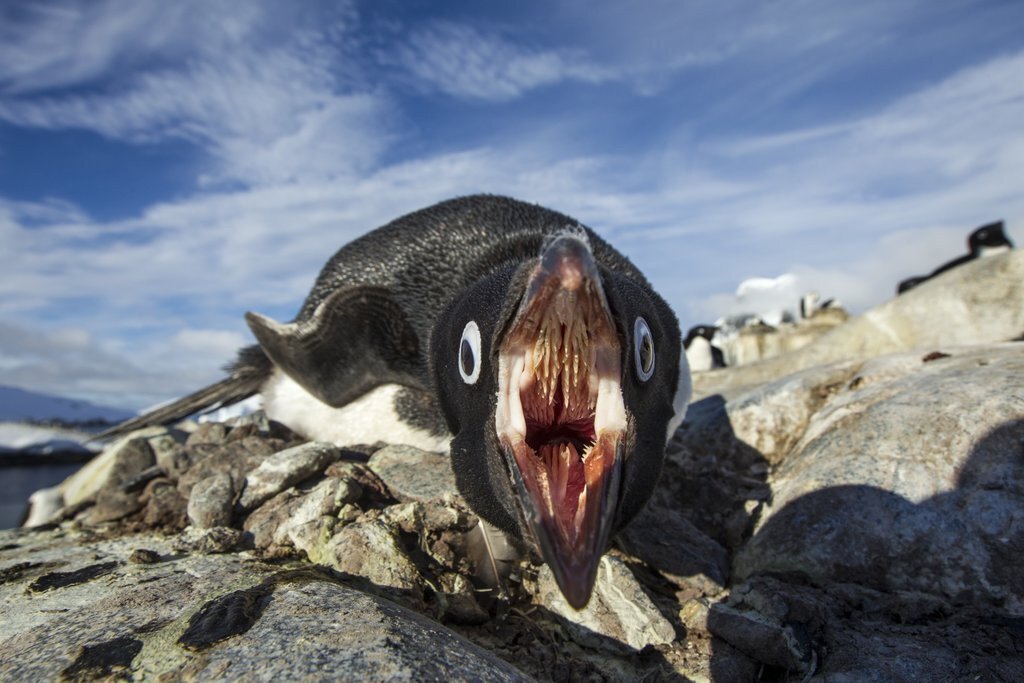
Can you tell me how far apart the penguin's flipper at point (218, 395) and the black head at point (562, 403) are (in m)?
3.00

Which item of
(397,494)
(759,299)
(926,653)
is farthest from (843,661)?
(759,299)

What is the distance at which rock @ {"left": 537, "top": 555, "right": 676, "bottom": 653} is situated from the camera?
2.32 meters

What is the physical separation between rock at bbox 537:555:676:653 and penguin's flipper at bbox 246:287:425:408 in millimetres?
1496

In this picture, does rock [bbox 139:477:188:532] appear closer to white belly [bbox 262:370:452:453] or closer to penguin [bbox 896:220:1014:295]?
white belly [bbox 262:370:452:453]

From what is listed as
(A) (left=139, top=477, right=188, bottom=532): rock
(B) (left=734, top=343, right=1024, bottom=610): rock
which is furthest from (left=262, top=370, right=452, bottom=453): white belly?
(B) (left=734, top=343, right=1024, bottom=610): rock

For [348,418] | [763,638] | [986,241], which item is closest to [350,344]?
[348,418]

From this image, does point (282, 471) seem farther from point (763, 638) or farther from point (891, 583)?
point (891, 583)

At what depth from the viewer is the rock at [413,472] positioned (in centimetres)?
289

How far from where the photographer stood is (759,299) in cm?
2144

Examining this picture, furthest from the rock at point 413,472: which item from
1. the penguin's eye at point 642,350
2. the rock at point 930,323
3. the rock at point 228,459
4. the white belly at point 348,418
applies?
the rock at point 930,323

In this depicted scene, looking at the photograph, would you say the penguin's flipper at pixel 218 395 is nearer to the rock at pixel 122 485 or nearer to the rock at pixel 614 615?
the rock at pixel 122 485

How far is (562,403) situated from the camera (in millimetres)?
1972

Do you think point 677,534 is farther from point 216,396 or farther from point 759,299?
point 759,299

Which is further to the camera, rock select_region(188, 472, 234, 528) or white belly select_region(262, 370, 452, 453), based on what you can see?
white belly select_region(262, 370, 452, 453)
